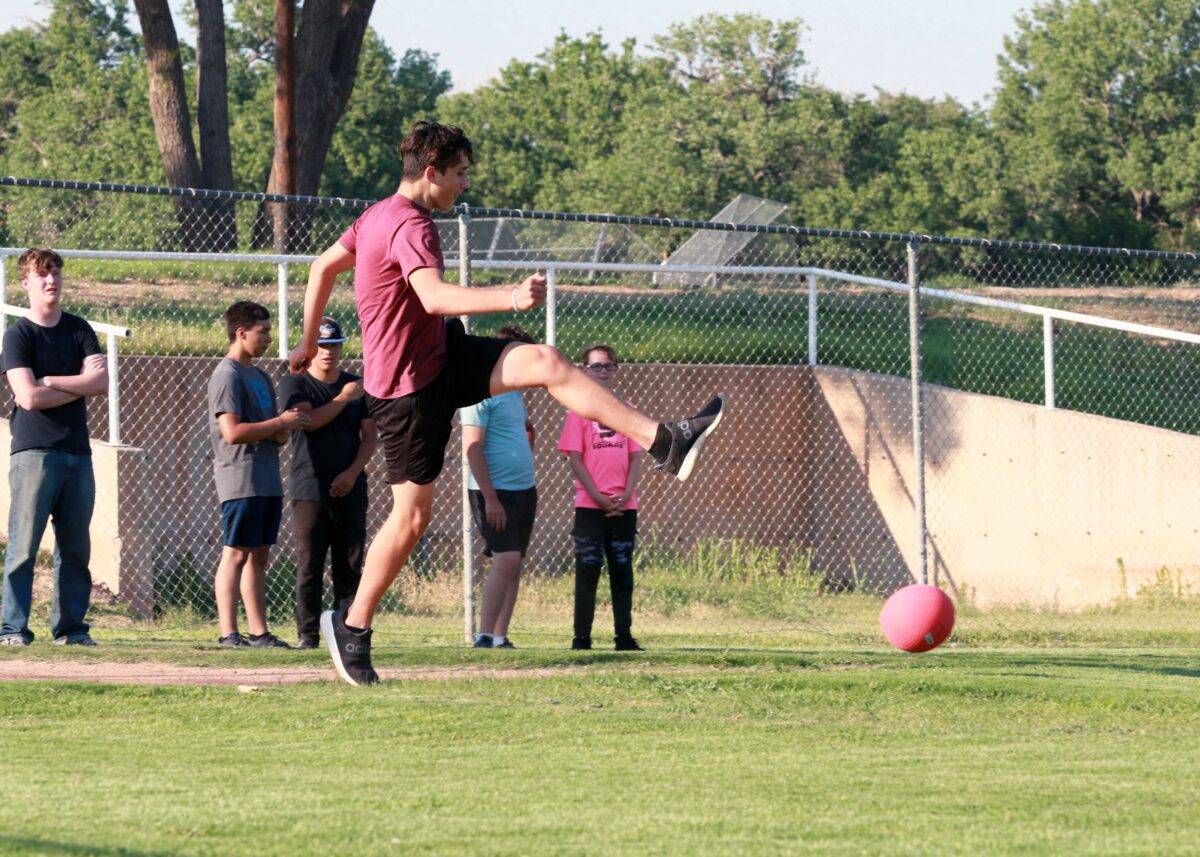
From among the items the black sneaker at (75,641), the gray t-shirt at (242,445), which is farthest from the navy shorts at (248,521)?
the black sneaker at (75,641)

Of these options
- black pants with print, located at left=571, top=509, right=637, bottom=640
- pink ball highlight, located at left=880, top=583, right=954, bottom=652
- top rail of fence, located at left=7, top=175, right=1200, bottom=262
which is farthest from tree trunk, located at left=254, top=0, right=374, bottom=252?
pink ball highlight, located at left=880, top=583, right=954, bottom=652

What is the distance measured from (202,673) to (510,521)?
2.34 m

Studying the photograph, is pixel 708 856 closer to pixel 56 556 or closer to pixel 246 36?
pixel 56 556

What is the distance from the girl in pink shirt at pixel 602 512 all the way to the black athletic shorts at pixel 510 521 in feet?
0.94

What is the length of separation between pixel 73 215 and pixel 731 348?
28.2 feet

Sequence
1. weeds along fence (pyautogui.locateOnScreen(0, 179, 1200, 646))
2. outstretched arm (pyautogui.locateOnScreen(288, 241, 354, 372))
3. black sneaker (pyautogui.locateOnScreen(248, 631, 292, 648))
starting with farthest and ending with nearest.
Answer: weeds along fence (pyautogui.locateOnScreen(0, 179, 1200, 646)) → black sneaker (pyautogui.locateOnScreen(248, 631, 292, 648)) → outstretched arm (pyautogui.locateOnScreen(288, 241, 354, 372))

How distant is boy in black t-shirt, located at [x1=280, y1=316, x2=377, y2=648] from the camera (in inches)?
352

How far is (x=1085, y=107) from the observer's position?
55156mm

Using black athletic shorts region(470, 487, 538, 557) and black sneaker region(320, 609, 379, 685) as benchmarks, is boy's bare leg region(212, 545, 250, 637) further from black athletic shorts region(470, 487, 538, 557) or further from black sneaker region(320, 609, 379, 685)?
black sneaker region(320, 609, 379, 685)

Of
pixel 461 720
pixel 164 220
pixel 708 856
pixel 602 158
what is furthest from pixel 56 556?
pixel 602 158

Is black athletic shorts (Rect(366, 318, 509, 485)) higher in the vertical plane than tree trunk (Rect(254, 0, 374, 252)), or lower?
lower

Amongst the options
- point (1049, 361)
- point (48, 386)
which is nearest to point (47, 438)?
point (48, 386)

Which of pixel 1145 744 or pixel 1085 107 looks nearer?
pixel 1145 744

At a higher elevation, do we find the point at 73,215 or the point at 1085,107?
the point at 1085,107
